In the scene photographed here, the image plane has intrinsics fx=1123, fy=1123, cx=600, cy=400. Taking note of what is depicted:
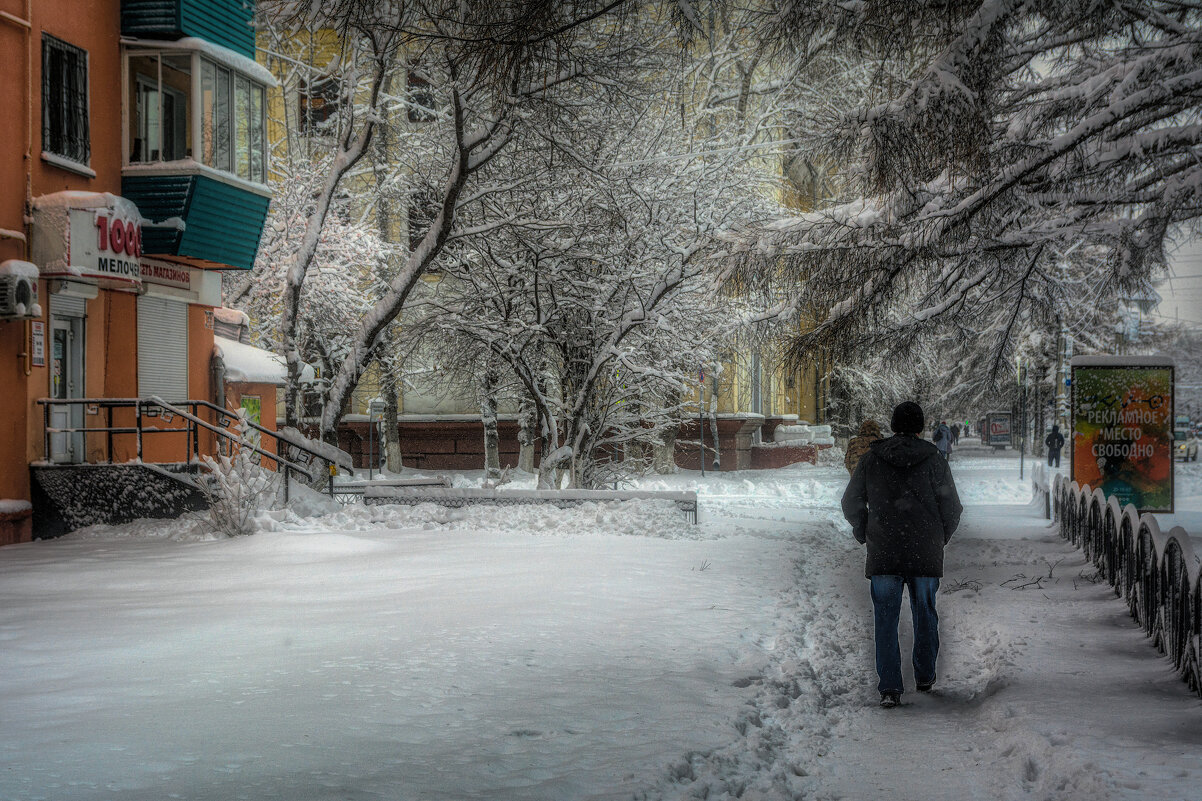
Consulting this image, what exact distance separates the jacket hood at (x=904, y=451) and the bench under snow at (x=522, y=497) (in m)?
9.22

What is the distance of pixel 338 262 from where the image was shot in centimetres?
2950

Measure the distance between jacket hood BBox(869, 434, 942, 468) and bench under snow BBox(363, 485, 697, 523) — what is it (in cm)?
922

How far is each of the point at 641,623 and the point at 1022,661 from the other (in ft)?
8.65

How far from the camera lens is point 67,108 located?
15469mm

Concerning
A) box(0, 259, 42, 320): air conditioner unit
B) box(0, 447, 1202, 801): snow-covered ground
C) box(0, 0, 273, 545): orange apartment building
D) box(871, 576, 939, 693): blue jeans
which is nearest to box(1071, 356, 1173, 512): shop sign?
box(0, 447, 1202, 801): snow-covered ground

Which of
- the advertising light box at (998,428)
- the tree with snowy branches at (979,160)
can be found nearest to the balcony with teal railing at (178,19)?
the tree with snowy branches at (979,160)

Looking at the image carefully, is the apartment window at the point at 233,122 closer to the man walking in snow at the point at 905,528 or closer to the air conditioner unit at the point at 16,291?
the air conditioner unit at the point at 16,291

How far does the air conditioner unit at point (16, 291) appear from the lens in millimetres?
13727

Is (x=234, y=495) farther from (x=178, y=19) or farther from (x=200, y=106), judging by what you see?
(x=178, y=19)

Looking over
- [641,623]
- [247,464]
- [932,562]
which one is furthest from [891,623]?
[247,464]

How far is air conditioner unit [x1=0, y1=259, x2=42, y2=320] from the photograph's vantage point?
45.0ft

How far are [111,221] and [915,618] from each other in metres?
12.5

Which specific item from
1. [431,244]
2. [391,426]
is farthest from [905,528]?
[391,426]

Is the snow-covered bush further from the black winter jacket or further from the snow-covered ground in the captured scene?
the black winter jacket
